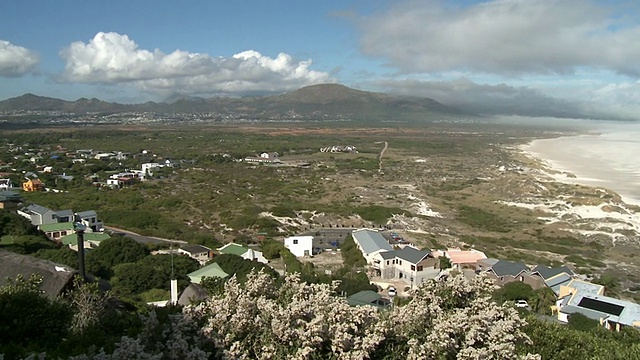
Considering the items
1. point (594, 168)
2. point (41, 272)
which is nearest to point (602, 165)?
point (594, 168)

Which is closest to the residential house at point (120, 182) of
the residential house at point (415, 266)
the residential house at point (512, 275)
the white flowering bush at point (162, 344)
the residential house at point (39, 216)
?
the residential house at point (39, 216)

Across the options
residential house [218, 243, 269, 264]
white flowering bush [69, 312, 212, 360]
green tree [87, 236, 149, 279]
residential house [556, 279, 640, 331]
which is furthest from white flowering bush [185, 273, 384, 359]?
residential house [218, 243, 269, 264]

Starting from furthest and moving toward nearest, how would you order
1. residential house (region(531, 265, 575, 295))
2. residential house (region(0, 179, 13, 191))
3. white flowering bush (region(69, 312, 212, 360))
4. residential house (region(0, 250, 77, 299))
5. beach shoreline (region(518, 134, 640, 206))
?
beach shoreline (region(518, 134, 640, 206)), residential house (region(0, 179, 13, 191)), residential house (region(531, 265, 575, 295)), residential house (region(0, 250, 77, 299)), white flowering bush (region(69, 312, 212, 360))

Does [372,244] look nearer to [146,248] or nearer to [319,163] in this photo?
[146,248]

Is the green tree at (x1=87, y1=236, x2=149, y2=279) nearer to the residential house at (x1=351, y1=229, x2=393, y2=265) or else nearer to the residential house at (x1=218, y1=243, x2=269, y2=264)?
the residential house at (x1=218, y1=243, x2=269, y2=264)

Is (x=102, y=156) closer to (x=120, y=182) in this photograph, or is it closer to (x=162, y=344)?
(x=120, y=182)
